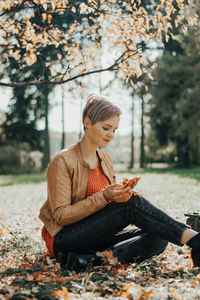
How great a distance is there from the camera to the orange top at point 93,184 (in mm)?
3359

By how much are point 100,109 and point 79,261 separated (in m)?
1.36

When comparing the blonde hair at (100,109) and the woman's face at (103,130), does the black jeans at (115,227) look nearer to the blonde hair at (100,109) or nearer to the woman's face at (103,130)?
the woman's face at (103,130)

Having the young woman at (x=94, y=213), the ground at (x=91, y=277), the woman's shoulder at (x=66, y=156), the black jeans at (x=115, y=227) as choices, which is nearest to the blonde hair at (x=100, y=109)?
the young woman at (x=94, y=213)

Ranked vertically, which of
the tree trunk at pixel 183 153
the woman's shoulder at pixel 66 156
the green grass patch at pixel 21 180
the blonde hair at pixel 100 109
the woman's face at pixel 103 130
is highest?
the blonde hair at pixel 100 109

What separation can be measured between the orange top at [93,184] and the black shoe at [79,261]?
246 millimetres

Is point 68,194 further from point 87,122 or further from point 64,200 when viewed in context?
point 87,122

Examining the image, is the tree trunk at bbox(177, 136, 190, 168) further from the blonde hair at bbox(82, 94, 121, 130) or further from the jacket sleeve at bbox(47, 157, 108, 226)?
the jacket sleeve at bbox(47, 157, 108, 226)

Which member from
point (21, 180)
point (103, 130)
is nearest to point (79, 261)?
point (103, 130)

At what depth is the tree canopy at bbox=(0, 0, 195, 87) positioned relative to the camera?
4.38 m

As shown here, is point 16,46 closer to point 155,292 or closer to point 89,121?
point 89,121

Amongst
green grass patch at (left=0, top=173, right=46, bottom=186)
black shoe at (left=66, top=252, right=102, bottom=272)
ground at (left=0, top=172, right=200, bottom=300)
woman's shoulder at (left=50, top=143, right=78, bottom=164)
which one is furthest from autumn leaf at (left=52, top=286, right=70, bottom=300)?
green grass patch at (left=0, top=173, right=46, bottom=186)

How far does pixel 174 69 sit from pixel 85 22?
692 inches

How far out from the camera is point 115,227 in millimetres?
3176

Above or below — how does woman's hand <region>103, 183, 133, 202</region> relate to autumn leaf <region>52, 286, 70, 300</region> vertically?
above
